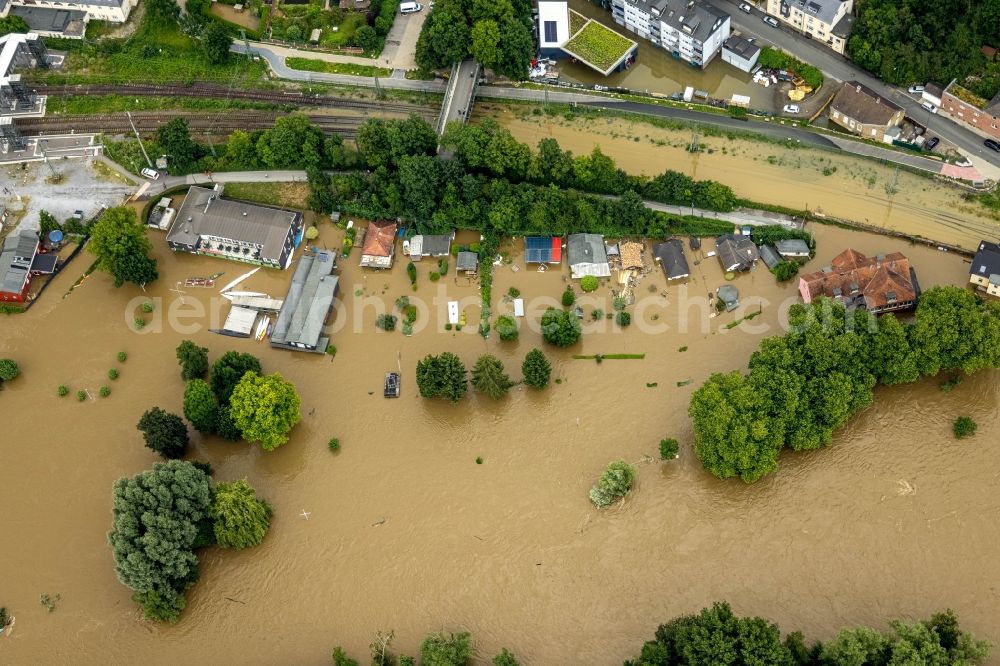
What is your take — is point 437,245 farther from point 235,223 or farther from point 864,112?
point 864,112

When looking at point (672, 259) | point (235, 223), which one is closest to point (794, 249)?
point (672, 259)

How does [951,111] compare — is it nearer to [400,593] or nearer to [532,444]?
[532,444]

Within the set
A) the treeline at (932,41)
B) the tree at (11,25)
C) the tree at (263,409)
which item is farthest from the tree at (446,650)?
the tree at (11,25)

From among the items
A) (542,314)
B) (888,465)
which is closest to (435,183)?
(542,314)

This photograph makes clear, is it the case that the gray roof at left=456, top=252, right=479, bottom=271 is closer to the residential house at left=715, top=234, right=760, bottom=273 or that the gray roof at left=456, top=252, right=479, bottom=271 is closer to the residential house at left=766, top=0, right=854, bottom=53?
the residential house at left=715, top=234, right=760, bottom=273

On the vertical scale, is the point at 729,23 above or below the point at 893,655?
above

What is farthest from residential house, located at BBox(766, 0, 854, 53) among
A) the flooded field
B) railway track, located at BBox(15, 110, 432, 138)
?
railway track, located at BBox(15, 110, 432, 138)
